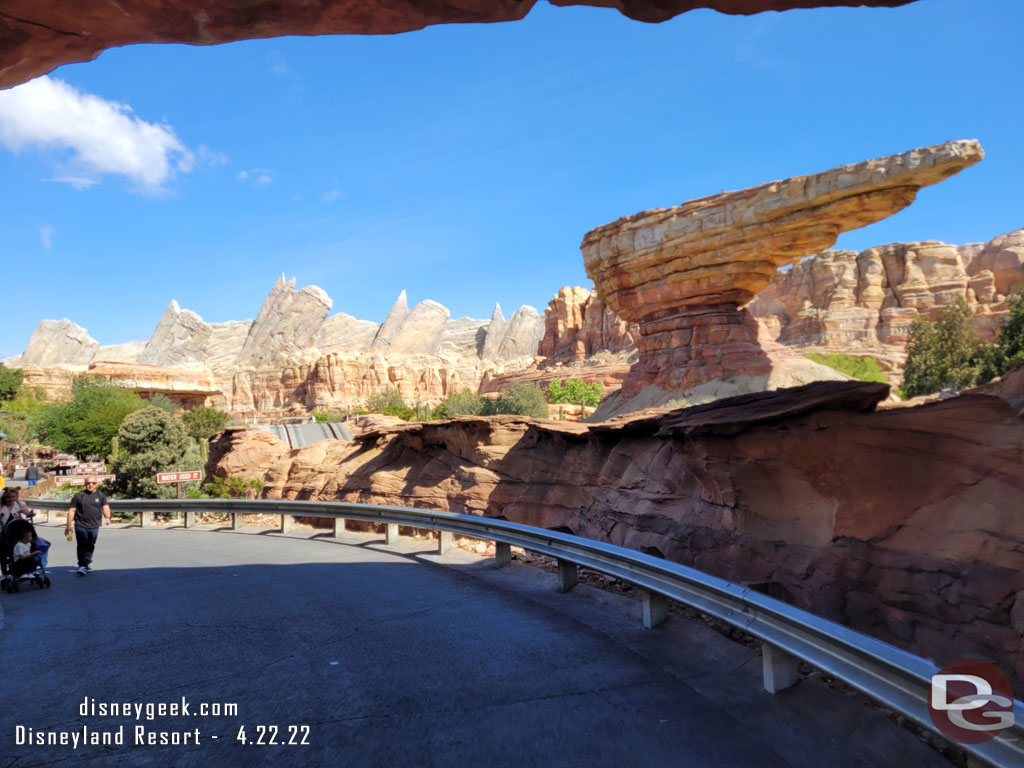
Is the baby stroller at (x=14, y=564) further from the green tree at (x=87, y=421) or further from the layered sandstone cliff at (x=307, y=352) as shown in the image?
the layered sandstone cliff at (x=307, y=352)

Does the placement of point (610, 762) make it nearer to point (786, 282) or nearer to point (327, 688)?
point (327, 688)

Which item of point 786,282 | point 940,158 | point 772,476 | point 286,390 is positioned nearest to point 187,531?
point 772,476

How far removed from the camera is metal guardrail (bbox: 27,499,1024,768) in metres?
2.67

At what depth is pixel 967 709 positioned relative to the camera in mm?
2523

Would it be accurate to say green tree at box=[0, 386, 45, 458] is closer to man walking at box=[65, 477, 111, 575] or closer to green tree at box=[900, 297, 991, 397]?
man walking at box=[65, 477, 111, 575]

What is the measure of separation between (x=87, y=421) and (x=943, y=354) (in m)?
64.8

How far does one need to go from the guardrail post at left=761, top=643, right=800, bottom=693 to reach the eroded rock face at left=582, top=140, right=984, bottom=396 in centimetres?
3333

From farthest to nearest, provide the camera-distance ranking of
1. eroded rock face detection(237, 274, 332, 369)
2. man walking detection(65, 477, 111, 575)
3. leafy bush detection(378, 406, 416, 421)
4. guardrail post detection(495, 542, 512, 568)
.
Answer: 1. eroded rock face detection(237, 274, 332, 369)
2. leafy bush detection(378, 406, 416, 421)
3. man walking detection(65, 477, 111, 575)
4. guardrail post detection(495, 542, 512, 568)

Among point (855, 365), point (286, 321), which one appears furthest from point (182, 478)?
point (286, 321)

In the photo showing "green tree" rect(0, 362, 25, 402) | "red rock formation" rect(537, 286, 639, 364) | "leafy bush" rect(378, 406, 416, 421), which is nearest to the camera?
"leafy bush" rect(378, 406, 416, 421)

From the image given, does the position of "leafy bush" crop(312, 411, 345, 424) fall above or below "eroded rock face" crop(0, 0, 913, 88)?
below

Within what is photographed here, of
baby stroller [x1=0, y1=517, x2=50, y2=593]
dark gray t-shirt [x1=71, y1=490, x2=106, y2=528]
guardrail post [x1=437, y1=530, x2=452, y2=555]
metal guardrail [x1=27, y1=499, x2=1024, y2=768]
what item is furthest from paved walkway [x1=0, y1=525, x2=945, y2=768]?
dark gray t-shirt [x1=71, y1=490, x2=106, y2=528]

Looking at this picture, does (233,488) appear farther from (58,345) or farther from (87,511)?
(58,345)

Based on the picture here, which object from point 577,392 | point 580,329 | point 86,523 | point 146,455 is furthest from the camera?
point 580,329
